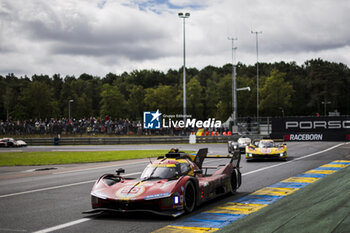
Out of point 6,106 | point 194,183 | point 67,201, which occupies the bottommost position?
point 67,201

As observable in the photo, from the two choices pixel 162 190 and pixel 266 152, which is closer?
pixel 162 190

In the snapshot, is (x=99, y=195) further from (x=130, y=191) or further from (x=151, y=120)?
(x=151, y=120)

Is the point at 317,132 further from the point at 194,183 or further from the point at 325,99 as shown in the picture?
the point at 325,99

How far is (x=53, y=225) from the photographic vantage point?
8102 mm

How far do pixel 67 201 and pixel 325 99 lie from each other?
353 feet

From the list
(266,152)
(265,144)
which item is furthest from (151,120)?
(266,152)

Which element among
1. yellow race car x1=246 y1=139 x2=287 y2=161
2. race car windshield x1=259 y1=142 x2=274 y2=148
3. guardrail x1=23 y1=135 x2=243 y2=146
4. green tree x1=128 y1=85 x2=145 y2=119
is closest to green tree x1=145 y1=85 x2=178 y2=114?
green tree x1=128 y1=85 x2=145 y2=119

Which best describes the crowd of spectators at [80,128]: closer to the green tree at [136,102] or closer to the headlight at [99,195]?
the headlight at [99,195]

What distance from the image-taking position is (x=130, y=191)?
27.7 feet

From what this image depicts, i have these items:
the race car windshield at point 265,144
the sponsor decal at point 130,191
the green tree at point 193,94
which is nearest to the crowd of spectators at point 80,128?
the race car windshield at point 265,144

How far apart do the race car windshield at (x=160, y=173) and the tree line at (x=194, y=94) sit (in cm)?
7858

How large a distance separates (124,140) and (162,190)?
3789 cm

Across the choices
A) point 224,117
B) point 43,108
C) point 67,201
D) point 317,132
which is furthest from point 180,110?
point 67,201

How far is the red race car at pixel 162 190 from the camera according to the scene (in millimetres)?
8180
